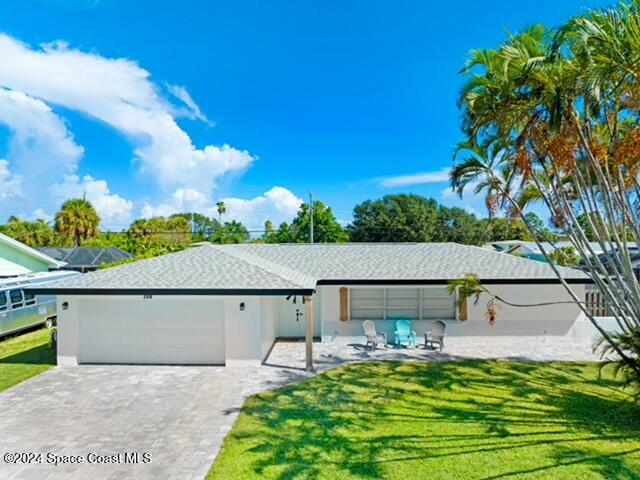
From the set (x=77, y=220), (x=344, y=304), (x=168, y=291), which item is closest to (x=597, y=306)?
(x=344, y=304)

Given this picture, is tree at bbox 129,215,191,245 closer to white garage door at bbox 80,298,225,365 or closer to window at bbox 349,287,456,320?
white garage door at bbox 80,298,225,365

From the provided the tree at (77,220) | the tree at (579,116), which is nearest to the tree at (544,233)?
the tree at (579,116)

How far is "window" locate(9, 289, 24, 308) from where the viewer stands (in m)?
15.3

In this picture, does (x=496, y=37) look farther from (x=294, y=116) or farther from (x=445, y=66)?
(x=294, y=116)

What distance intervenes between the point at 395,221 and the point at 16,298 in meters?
42.2

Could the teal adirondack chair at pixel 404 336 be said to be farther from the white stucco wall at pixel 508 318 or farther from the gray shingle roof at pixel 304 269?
the gray shingle roof at pixel 304 269

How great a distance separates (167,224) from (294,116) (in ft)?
118

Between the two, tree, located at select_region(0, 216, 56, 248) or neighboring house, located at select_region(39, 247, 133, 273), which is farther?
tree, located at select_region(0, 216, 56, 248)

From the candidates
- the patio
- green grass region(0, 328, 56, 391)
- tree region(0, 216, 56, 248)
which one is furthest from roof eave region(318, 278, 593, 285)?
tree region(0, 216, 56, 248)

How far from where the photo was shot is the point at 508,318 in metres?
14.2

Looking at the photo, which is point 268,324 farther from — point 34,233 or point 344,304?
point 34,233

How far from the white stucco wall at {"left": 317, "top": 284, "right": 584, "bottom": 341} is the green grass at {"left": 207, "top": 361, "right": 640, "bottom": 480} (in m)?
3.52

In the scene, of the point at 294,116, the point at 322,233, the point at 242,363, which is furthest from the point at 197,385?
the point at 322,233

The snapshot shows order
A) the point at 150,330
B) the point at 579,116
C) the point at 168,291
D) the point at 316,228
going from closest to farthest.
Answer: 1. the point at 579,116
2. the point at 168,291
3. the point at 150,330
4. the point at 316,228
